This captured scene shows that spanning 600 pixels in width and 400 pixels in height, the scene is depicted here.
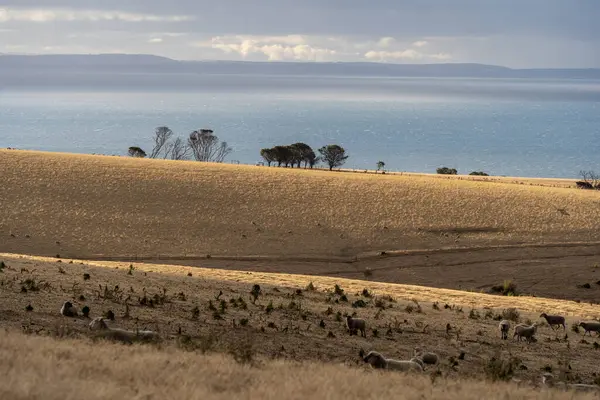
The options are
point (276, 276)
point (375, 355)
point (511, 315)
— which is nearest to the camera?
point (375, 355)

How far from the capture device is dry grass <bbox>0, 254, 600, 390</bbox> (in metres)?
16.3

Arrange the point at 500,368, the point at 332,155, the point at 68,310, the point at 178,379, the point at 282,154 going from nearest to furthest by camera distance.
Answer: the point at 178,379, the point at 500,368, the point at 68,310, the point at 282,154, the point at 332,155

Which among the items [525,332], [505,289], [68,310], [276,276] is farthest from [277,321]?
[505,289]

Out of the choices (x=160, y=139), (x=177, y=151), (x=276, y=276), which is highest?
(x=160, y=139)

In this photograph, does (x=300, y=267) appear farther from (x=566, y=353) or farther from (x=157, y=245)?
(x=566, y=353)

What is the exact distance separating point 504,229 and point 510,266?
33.5 feet

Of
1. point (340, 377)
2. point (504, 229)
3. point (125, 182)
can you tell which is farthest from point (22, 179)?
point (340, 377)

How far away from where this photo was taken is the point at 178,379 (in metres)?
12.1

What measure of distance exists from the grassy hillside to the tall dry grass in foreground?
3127cm

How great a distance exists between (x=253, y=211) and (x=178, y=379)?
144 ft

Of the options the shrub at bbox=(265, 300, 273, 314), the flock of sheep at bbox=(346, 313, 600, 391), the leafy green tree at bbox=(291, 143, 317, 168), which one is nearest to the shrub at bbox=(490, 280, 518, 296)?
the flock of sheep at bbox=(346, 313, 600, 391)

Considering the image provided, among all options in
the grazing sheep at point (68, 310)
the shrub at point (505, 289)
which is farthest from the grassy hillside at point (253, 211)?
the grazing sheep at point (68, 310)

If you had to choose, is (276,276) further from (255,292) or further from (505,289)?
(505,289)

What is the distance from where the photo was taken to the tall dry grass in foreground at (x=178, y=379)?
36.1 ft
